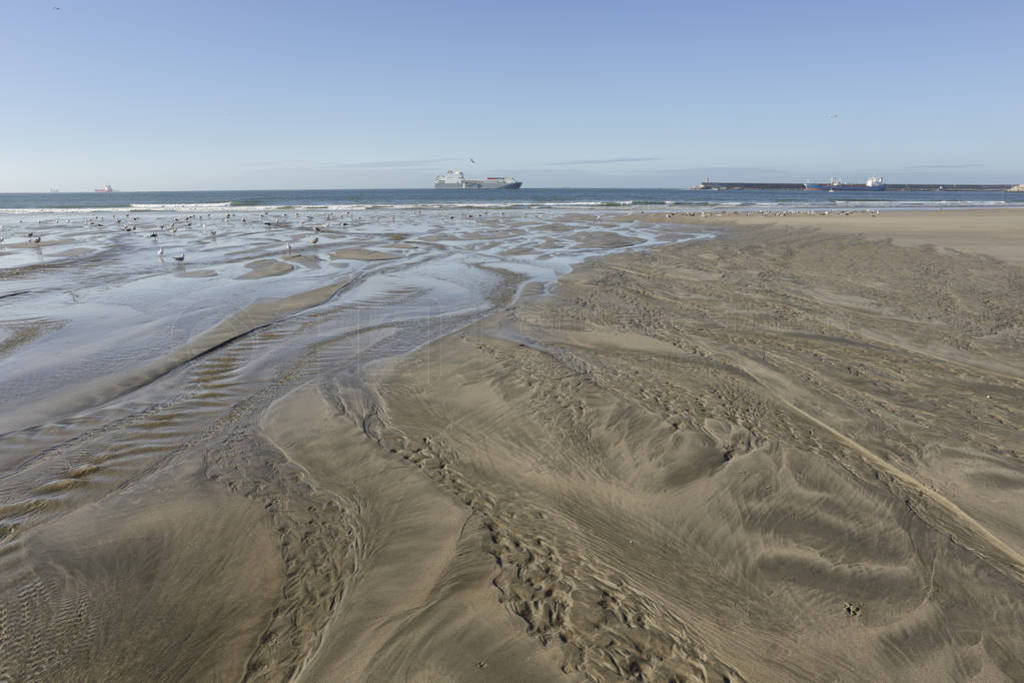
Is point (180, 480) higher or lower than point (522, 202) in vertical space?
lower

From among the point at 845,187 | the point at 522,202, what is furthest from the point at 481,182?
the point at 845,187

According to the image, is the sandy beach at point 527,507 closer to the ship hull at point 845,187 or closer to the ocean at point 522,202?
the ocean at point 522,202

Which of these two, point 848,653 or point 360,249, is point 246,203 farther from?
point 848,653

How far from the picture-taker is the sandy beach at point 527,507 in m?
3.25

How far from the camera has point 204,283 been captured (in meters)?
15.7

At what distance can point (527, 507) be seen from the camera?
470 centimetres

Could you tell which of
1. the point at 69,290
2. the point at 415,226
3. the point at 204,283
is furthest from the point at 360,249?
the point at 415,226

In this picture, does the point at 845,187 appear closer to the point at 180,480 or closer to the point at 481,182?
the point at 481,182

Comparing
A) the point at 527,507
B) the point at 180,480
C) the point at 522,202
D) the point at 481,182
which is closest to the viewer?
the point at 527,507

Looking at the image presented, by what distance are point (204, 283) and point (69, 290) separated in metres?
3.77

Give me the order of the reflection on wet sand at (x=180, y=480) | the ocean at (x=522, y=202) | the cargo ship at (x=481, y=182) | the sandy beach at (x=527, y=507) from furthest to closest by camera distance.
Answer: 1. the cargo ship at (x=481, y=182)
2. the ocean at (x=522, y=202)
3. the reflection on wet sand at (x=180, y=480)
4. the sandy beach at (x=527, y=507)

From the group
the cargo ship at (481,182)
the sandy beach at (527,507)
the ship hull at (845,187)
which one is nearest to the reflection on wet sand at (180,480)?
the sandy beach at (527,507)

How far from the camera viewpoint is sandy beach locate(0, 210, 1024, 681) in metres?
3.25

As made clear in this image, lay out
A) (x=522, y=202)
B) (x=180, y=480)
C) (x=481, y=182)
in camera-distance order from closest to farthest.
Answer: (x=180, y=480)
(x=522, y=202)
(x=481, y=182)
